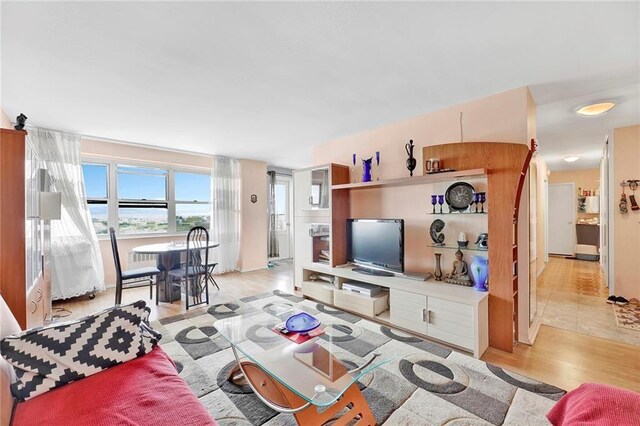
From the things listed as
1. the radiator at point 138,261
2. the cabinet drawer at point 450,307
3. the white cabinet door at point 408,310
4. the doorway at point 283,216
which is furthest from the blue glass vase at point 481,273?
the doorway at point 283,216

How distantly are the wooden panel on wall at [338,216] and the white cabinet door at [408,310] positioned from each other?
1034 mm

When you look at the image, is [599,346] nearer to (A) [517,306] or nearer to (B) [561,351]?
(B) [561,351]

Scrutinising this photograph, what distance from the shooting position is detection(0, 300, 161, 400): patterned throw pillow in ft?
4.20

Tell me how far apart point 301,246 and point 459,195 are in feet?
7.60

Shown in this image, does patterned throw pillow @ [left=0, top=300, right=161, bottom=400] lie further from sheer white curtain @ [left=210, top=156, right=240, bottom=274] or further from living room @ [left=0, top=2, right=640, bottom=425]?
sheer white curtain @ [left=210, top=156, right=240, bottom=274]

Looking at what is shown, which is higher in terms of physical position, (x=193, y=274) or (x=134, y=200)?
(x=134, y=200)

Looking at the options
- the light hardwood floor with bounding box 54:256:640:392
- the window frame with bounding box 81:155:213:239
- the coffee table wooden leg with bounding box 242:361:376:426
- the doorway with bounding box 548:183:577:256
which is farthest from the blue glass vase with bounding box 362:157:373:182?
the doorway with bounding box 548:183:577:256

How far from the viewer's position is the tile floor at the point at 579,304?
9.33 feet

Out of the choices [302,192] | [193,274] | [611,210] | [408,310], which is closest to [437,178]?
[408,310]

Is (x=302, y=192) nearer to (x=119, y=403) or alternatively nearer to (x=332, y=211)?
(x=332, y=211)

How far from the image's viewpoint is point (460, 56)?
6.77 feet

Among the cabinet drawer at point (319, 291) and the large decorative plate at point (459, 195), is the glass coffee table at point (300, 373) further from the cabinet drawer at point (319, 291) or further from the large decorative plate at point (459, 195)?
the large decorative plate at point (459, 195)

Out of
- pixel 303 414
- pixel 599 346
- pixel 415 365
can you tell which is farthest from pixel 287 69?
pixel 599 346

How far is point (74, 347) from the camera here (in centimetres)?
142
